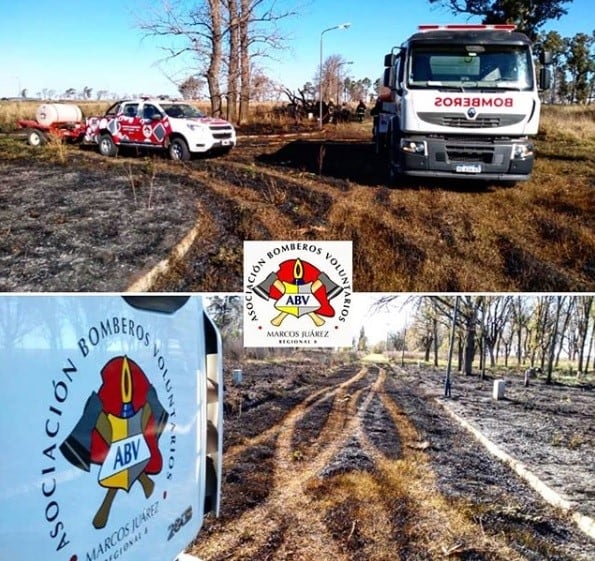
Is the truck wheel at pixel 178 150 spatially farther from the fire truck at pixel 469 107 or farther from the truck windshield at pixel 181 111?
the fire truck at pixel 469 107

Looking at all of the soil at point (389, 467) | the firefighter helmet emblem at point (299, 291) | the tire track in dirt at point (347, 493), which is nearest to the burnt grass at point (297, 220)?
the firefighter helmet emblem at point (299, 291)

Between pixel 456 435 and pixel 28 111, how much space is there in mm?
A: 2524

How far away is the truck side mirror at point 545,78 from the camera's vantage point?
360 centimetres

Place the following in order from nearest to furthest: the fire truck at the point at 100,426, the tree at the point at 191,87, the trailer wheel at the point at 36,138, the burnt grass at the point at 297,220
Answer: the fire truck at the point at 100,426
the burnt grass at the point at 297,220
the trailer wheel at the point at 36,138
the tree at the point at 191,87

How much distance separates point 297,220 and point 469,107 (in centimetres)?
98

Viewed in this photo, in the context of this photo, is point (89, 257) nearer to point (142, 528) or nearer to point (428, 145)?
point (142, 528)

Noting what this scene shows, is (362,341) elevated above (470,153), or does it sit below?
below

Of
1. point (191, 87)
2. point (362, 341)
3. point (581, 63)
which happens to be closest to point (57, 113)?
point (191, 87)

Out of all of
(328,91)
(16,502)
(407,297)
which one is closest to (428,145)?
(328,91)

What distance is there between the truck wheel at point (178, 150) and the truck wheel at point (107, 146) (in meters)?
0.28

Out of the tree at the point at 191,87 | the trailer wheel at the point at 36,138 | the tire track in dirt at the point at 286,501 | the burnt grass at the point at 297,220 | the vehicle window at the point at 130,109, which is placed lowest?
the tire track in dirt at the point at 286,501

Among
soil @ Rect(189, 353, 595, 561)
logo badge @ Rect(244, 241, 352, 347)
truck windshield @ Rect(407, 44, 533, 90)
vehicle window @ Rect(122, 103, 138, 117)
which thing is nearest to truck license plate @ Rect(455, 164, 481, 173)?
truck windshield @ Rect(407, 44, 533, 90)

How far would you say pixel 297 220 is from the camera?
135 inches

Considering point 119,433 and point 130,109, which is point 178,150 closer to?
point 130,109
